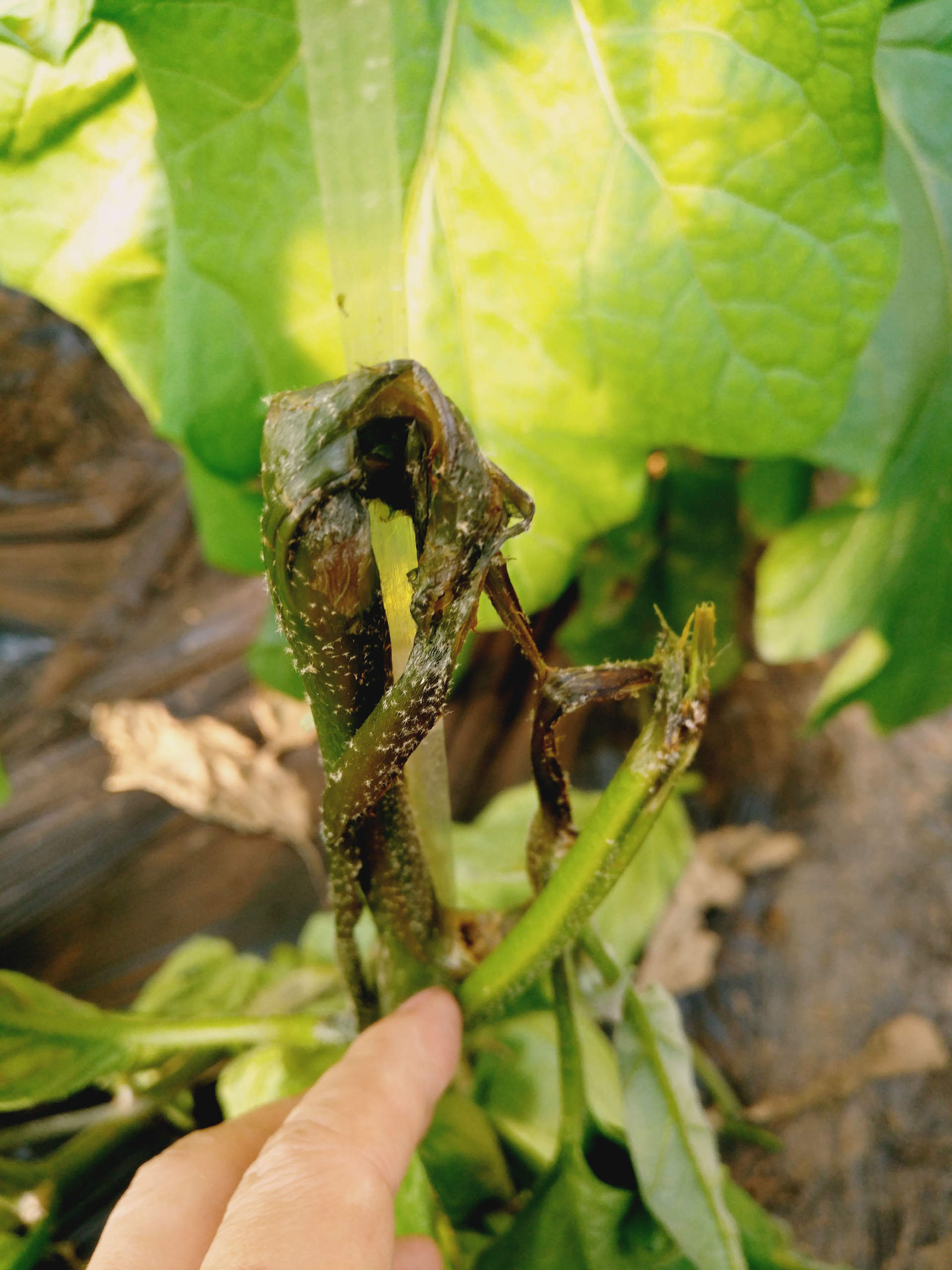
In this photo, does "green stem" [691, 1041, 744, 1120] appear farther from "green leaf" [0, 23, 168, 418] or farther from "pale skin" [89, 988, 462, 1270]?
"green leaf" [0, 23, 168, 418]

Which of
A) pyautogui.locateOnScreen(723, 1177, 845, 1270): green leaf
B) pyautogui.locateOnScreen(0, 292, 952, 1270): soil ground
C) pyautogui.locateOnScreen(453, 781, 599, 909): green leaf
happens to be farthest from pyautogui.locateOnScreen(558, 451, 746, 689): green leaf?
pyautogui.locateOnScreen(723, 1177, 845, 1270): green leaf

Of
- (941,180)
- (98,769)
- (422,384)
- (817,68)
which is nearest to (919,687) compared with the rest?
(941,180)

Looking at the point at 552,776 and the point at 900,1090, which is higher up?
the point at 552,776

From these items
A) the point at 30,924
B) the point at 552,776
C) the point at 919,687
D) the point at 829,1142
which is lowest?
the point at 829,1142

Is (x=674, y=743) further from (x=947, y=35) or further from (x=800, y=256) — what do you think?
(x=947, y=35)

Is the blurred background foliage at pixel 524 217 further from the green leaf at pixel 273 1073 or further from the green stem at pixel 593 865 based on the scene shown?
the green leaf at pixel 273 1073

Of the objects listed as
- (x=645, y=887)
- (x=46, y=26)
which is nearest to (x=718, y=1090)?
(x=645, y=887)
